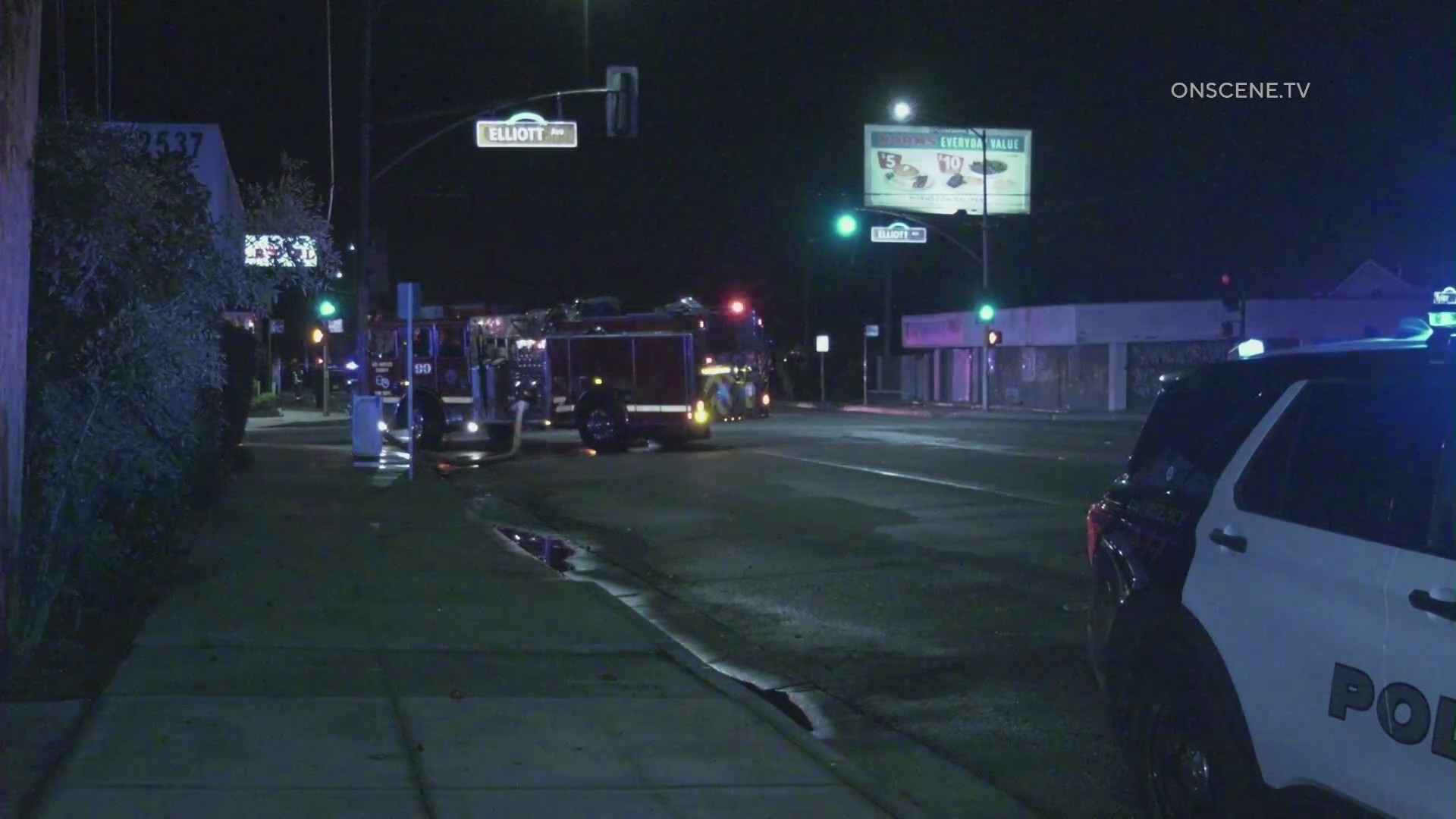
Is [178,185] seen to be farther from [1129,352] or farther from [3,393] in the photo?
[1129,352]

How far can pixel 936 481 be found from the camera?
849 inches

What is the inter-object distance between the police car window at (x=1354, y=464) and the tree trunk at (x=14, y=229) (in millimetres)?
5842

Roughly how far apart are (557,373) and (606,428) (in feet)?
5.30

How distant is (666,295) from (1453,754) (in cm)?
7764

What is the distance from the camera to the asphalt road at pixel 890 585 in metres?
7.73

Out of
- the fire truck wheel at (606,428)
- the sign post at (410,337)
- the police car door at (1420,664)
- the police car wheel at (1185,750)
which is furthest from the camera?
the fire truck wheel at (606,428)

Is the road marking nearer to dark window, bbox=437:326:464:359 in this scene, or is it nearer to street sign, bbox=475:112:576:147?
street sign, bbox=475:112:576:147

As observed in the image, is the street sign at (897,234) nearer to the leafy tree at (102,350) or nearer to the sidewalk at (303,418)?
the sidewalk at (303,418)

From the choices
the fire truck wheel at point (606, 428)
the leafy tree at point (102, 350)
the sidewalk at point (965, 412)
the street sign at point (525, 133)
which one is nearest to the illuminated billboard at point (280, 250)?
the leafy tree at point (102, 350)

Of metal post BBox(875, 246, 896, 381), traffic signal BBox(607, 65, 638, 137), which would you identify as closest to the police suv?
traffic signal BBox(607, 65, 638, 137)

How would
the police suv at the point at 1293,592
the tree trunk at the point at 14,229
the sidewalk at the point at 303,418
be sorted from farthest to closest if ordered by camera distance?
the sidewalk at the point at 303,418
the tree trunk at the point at 14,229
the police suv at the point at 1293,592

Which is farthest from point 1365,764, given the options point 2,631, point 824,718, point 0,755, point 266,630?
point 266,630

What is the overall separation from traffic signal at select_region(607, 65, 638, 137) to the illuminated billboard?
727 cm

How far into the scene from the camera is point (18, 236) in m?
7.68
